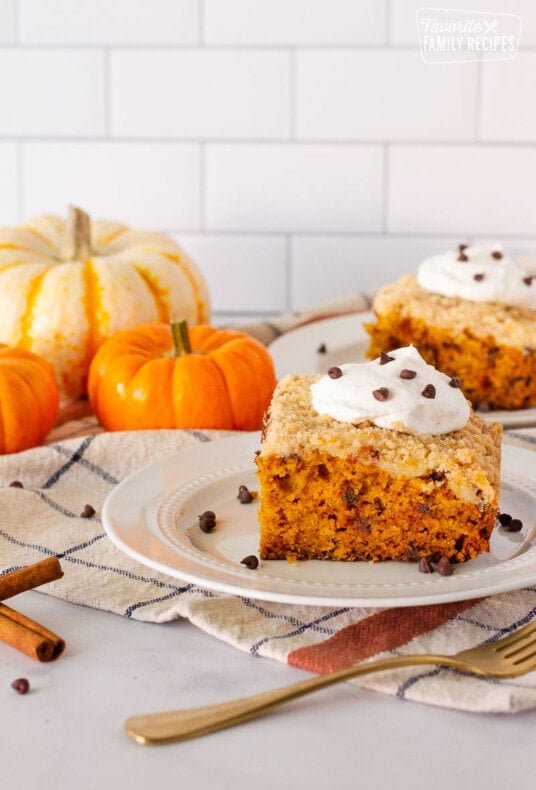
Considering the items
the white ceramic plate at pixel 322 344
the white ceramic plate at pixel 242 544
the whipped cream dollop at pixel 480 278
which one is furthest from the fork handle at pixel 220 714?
the whipped cream dollop at pixel 480 278

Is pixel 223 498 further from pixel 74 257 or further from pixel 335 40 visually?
pixel 335 40

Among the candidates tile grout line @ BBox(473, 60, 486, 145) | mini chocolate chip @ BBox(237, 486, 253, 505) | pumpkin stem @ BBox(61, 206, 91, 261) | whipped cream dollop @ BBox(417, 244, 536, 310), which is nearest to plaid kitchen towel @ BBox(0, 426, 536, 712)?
mini chocolate chip @ BBox(237, 486, 253, 505)

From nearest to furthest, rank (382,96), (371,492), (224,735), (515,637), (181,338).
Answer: (224,735) < (515,637) < (371,492) < (181,338) < (382,96)

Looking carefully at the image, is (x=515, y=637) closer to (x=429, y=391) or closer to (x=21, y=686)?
(x=429, y=391)

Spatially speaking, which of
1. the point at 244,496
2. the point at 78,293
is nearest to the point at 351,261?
the point at 78,293

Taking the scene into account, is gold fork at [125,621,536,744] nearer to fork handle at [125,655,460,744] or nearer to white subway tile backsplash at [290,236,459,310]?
fork handle at [125,655,460,744]

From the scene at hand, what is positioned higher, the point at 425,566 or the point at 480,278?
the point at 480,278
